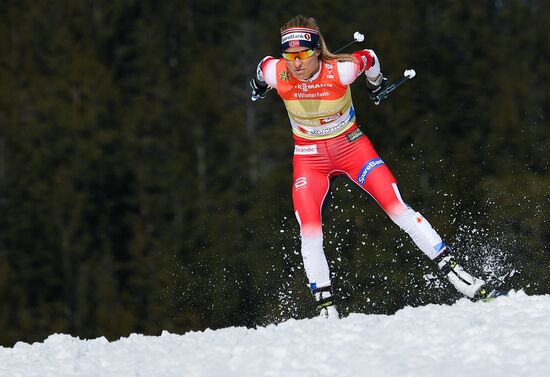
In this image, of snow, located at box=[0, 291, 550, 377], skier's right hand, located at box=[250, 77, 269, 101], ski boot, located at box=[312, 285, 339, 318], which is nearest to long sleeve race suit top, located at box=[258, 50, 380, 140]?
skier's right hand, located at box=[250, 77, 269, 101]

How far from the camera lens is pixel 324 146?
7.81 m

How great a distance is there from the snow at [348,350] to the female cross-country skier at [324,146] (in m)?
0.46

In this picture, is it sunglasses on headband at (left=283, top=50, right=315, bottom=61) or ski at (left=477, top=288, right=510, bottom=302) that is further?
sunglasses on headband at (left=283, top=50, right=315, bottom=61)

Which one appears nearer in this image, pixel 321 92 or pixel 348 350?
pixel 348 350

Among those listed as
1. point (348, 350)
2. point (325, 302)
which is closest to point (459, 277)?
point (325, 302)

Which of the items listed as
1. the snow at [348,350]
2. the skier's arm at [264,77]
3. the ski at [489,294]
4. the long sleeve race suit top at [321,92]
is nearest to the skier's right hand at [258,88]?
the skier's arm at [264,77]

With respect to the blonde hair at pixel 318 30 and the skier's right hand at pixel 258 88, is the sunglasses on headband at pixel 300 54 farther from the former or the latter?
the skier's right hand at pixel 258 88

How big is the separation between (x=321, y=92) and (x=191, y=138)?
137ft

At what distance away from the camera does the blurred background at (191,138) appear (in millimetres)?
37188

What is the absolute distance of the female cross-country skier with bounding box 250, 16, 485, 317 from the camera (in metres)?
7.46

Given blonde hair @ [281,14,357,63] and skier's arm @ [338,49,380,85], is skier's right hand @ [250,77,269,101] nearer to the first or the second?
blonde hair @ [281,14,357,63]

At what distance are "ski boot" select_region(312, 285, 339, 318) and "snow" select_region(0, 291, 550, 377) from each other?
0.29 metres

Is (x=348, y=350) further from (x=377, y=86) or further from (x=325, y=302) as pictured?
(x=377, y=86)

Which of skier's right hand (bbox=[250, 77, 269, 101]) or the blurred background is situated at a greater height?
the blurred background
